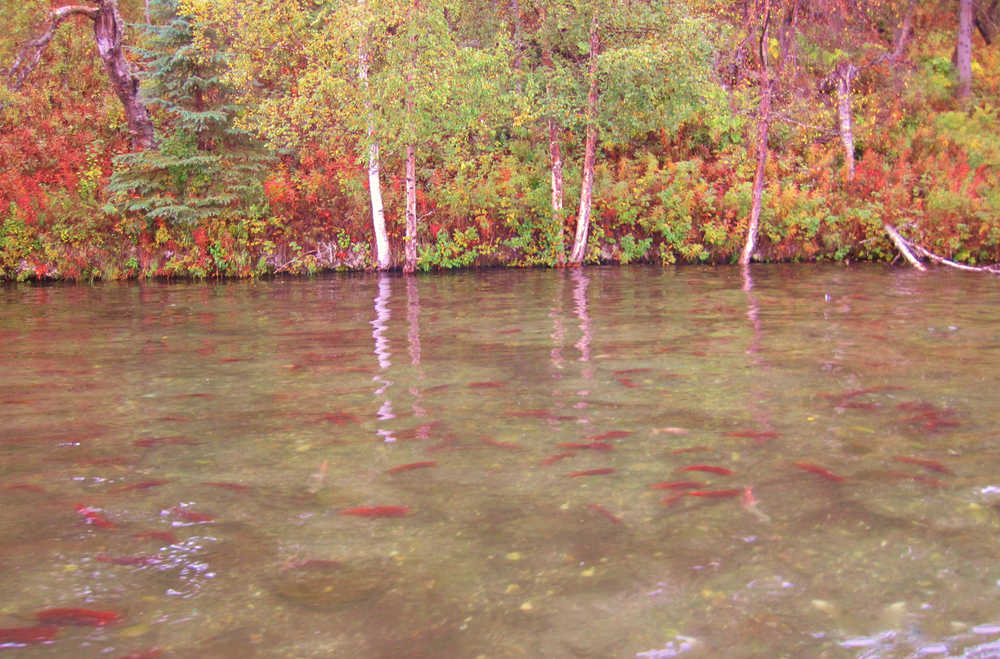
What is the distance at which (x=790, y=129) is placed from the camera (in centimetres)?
2925

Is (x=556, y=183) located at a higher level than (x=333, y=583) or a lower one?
higher

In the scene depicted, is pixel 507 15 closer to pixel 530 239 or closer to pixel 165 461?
pixel 530 239

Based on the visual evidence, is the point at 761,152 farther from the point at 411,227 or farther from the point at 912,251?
the point at 411,227

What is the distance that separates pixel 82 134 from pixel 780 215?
2148cm

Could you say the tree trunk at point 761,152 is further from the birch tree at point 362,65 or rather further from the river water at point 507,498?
the river water at point 507,498

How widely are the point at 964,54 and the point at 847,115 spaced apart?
758cm

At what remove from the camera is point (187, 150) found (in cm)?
2311

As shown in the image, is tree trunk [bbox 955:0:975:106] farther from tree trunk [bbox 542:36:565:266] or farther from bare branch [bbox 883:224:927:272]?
tree trunk [bbox 542:36:565:266]

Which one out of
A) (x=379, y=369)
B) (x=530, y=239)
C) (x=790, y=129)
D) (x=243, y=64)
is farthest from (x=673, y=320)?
(x=790, y=129)

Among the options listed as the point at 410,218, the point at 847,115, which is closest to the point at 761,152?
the point at 847,115

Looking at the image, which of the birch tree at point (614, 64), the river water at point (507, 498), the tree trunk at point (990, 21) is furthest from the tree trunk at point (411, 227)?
the tree trunk at point (990, 21)

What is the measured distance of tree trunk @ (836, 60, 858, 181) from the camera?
27359mm

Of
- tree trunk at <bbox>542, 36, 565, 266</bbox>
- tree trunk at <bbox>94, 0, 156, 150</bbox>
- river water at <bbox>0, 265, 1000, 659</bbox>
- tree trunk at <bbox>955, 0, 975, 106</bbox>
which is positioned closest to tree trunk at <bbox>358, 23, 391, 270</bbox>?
tree trunk at <bbox>542, 36, 565, 266</bbox>

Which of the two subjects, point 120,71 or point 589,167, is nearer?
point 589,167
